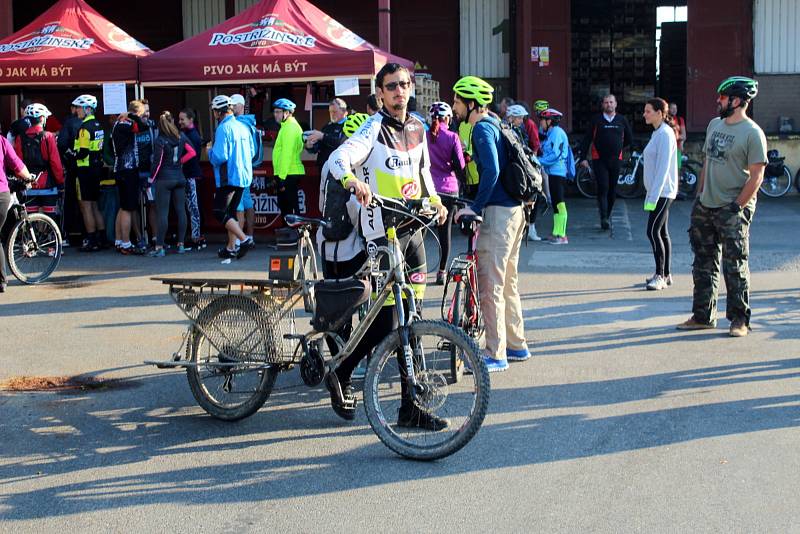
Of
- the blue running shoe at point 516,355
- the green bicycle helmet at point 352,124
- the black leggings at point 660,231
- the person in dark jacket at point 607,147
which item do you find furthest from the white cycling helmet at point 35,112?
the blue running shoe at point 516,355

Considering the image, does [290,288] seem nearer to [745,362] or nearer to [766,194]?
[745,362]

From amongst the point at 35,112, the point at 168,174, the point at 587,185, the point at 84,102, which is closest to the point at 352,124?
the point at 168,174

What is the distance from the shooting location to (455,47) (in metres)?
23.0

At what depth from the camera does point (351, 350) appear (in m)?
5.94

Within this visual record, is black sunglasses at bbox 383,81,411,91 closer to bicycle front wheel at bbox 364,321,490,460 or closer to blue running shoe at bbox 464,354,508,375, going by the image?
bicycle front wheel at bbox 364,321,490,460

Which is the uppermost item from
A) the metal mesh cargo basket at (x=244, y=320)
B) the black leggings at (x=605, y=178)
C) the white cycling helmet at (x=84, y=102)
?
the white cycling helmet at (x=84, y=102)

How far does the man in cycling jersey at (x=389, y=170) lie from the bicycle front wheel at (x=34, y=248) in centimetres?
648

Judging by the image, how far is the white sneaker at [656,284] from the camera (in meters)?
10.6

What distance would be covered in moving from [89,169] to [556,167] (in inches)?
243

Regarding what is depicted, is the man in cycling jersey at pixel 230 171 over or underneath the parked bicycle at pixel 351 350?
over

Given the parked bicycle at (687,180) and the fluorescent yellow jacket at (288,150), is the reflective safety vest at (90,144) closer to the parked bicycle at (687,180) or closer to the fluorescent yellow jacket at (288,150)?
the fluorescent yellow jacket at (288,150)

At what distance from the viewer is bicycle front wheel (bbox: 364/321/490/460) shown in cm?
547

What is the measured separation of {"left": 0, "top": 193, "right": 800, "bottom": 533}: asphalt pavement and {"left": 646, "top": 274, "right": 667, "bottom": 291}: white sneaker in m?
0.95

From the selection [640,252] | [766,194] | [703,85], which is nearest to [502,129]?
[640,252]
